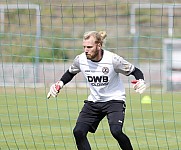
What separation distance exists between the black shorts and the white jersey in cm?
6

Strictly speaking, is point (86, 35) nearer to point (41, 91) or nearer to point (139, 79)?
point (139, 79)

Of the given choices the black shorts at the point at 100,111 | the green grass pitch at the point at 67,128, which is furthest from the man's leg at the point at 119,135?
the green grass pitch at the point at 67,128

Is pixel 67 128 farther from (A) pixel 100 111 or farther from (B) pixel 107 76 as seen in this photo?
(B) pixel 107 76

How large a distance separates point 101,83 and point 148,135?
12.8 feet

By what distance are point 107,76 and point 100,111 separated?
45 centimetres

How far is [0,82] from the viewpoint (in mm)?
21844

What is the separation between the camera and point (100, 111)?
810 centimetres

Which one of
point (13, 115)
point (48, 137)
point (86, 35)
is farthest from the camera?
point (13, 115)

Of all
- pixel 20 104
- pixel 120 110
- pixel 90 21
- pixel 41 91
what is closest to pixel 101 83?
pixel 120 110

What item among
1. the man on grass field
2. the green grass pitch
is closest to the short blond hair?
the man on grass field

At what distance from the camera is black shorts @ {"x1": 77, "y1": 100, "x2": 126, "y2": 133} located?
26.1 feet

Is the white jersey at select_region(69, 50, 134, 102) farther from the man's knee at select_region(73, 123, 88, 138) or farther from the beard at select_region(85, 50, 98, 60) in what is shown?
the man's knee at select_region(73, 123, 88, 138)

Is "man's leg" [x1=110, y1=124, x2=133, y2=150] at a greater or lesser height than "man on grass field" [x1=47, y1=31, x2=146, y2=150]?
lesser

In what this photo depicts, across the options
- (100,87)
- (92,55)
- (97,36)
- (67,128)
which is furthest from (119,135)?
(67,128)
